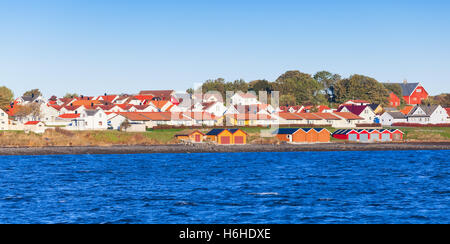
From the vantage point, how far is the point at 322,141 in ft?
341

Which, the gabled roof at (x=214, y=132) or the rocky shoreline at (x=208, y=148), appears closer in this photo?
the rocky shoreline at (x=208, y=148)

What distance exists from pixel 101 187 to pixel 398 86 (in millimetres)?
150771

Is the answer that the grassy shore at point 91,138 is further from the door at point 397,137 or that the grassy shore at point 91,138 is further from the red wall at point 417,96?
the red wall at point 417,96

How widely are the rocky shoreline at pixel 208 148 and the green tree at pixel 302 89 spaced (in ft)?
238

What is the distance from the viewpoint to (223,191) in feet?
146

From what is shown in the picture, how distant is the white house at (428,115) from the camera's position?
130m

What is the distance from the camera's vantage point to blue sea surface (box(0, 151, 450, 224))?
31.6 meters

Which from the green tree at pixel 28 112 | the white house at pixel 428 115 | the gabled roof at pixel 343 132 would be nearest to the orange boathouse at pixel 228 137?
the gabled roof at pixel 343 132

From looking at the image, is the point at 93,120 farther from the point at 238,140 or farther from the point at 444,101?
the point at 444,101

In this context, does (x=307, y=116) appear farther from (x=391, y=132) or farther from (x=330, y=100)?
(x=330, y=100)

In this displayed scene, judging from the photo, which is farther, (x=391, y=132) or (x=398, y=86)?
(x=398, y=86)
